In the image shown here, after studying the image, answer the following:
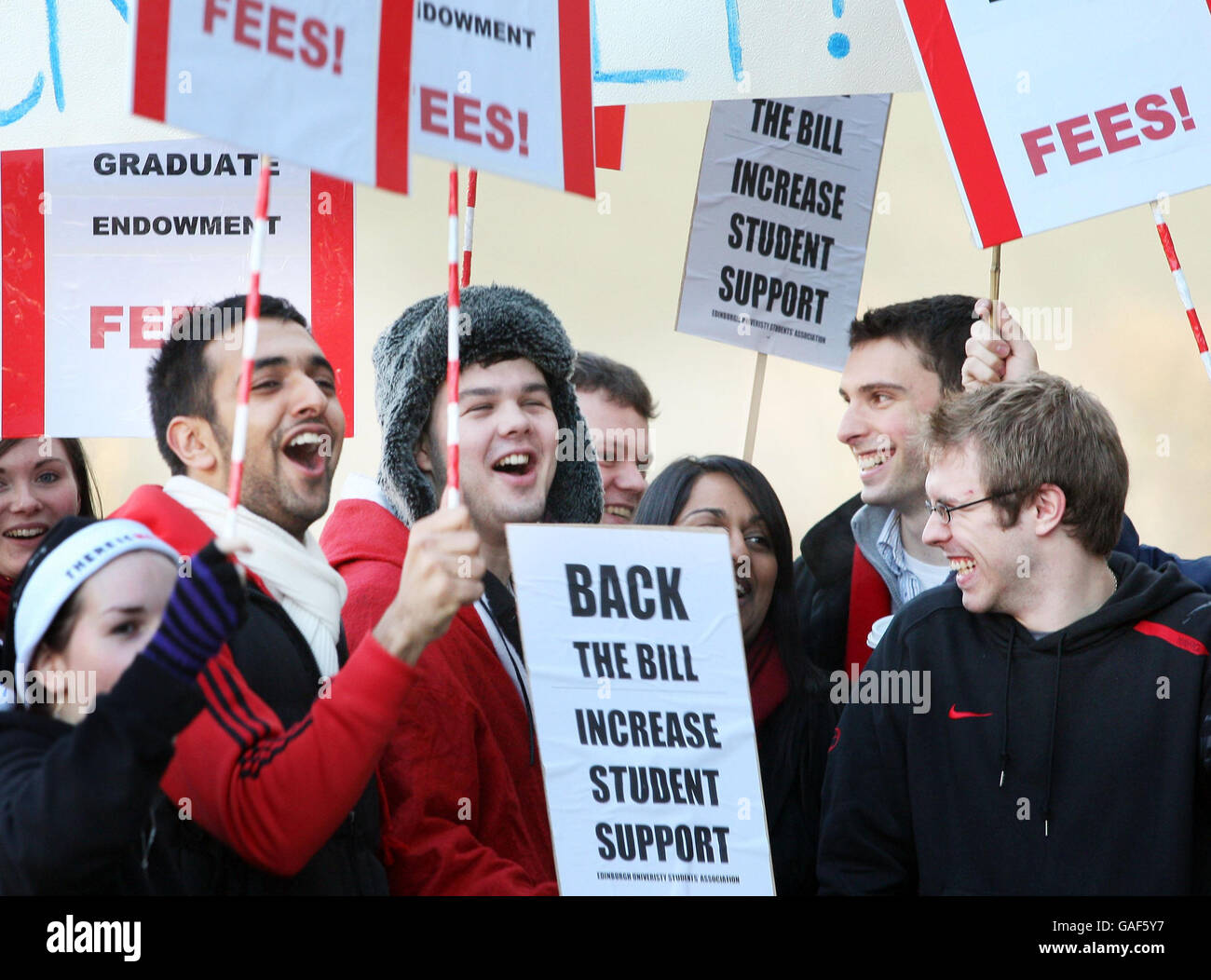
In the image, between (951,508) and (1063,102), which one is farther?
(1063,102)

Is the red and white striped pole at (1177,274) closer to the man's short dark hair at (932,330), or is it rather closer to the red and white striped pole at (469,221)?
the man's short dark hair at (932,330)

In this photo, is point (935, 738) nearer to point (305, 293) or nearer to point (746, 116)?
point (305, 293)

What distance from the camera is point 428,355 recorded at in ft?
9.27

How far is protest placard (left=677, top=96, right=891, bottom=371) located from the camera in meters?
4.09

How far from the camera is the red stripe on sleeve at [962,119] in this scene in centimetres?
299

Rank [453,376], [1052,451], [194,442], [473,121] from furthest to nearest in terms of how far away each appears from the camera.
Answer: [1052,451] → [194,442] → [473,121] → [453,376]

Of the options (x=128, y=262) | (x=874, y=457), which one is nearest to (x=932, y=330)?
(x=874, y=457)

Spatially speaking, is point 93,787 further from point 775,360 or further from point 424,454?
point 775,360

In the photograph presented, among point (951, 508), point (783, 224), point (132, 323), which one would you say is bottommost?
point (951, 508)

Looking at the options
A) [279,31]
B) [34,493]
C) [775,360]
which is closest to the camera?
[279,31]

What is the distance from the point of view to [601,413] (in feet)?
13.4

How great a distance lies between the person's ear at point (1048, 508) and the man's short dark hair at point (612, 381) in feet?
5.41

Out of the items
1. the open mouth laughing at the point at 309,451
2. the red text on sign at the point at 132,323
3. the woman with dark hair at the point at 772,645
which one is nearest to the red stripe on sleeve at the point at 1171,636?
the woman with dark hair at the point at 772,645

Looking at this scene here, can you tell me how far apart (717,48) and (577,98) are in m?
0.76
